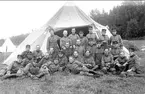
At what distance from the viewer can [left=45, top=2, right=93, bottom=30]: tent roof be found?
371 inches

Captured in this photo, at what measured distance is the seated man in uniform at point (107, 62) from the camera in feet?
22.4

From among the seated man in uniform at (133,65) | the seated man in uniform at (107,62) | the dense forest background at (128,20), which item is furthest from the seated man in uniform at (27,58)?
the dense forest background at (128,20)

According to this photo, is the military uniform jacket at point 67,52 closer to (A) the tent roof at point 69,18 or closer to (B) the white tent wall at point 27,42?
(A) the tent roof at point 69,18

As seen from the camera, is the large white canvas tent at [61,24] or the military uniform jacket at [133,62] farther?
the large white canvas tent at [61,24]

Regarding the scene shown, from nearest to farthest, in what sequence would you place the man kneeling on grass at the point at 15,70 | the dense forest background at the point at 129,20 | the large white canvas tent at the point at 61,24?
the man kneeling on grass at the point at 15,70
the large white canvas tent at the point at 61,24
the dense forest background at the point at 129,20

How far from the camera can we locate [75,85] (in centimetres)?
542

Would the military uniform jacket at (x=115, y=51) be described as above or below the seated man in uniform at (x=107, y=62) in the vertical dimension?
above

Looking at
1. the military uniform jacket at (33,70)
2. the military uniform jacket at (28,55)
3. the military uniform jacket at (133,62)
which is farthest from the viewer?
the military uniform jacket at (28,55)

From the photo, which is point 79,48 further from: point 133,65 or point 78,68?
point 133,65

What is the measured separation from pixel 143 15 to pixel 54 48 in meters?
23.6

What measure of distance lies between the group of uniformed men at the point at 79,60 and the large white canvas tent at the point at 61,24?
1.29 metres

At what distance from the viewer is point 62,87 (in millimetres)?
5332

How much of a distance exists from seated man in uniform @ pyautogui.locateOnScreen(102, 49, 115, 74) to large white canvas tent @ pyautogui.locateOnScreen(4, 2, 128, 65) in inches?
80.5

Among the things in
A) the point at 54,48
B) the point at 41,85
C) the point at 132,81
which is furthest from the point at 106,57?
the point at 41,85
